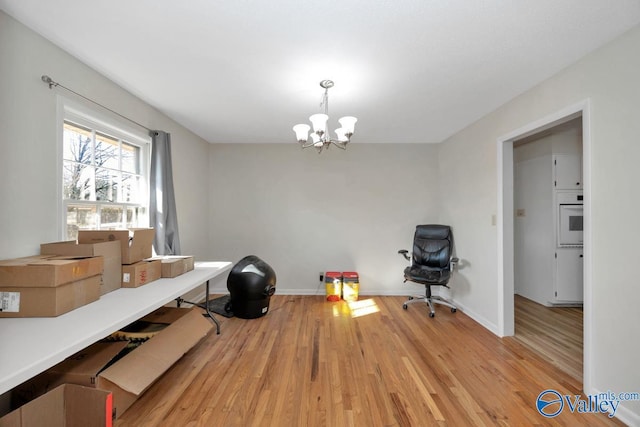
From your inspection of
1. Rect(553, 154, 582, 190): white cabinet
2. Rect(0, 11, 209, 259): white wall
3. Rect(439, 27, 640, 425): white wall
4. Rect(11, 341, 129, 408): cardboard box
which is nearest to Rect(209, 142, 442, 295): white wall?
Rect(553, 154, 582, 190): white cabinet

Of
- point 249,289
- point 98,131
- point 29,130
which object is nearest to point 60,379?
point 29,130

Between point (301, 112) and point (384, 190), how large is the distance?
6.44 feet

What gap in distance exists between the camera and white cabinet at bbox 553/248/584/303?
3.34 meters

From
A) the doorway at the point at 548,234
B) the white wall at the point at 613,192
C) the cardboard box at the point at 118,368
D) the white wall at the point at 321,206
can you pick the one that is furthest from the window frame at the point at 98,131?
the doorway at the point at 548,234

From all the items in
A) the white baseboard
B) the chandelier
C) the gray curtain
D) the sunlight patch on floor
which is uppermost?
the chandelier

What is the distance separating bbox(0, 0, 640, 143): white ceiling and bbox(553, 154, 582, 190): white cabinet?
1.79 metres

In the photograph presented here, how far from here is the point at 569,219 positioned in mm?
3402

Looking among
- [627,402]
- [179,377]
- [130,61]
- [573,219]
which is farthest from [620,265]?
[130,61]

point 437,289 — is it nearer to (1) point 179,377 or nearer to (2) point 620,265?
(2) point 620,265

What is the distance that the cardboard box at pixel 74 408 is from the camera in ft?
3.74

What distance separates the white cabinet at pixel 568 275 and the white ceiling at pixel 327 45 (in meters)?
2.50

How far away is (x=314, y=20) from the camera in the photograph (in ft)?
4.73

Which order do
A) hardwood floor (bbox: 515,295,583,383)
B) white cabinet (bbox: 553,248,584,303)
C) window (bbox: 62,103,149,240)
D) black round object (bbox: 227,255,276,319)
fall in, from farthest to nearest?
1. white cabinet (bbox: 553,248,584,303)
2. black round object (bbox: 227,255,276,319)
3. hardwood floor (bbox: 515,295,583,383)
4. window (bbox: 62,103,149,240)

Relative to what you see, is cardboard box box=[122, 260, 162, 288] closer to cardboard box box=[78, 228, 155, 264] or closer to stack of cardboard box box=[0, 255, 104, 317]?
cardboard box box=[78, 228, 155, 264]
